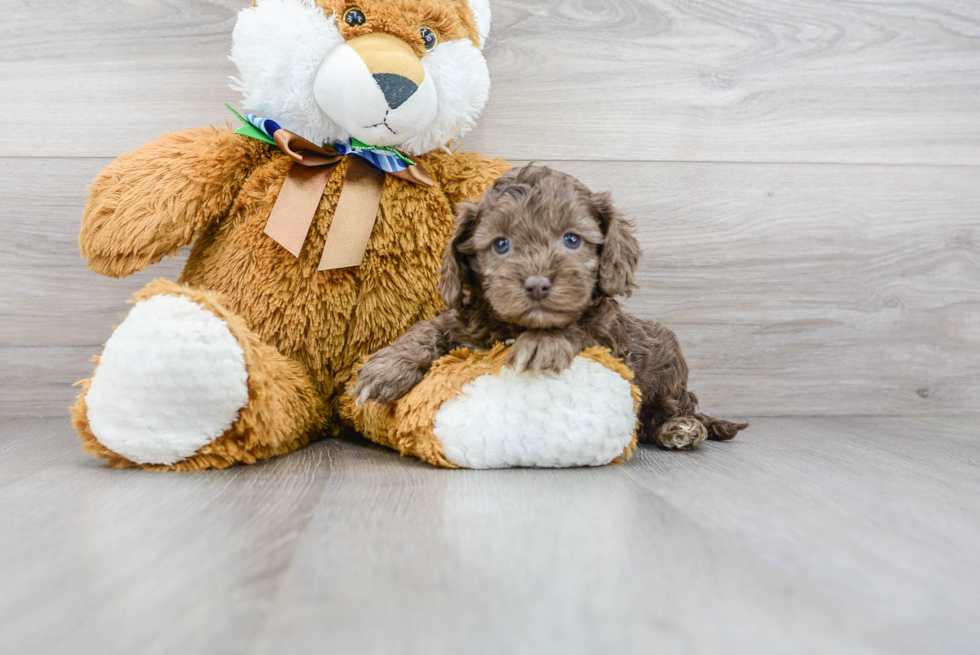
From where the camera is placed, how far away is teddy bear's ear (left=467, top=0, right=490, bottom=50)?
1062 mm

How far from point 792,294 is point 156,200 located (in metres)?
1.12

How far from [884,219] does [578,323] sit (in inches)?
32.5

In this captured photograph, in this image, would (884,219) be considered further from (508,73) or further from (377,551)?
(377,551)

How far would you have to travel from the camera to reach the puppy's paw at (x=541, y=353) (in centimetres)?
83

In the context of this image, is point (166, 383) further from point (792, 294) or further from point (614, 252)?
point (792, 294)

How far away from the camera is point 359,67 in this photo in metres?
0.92

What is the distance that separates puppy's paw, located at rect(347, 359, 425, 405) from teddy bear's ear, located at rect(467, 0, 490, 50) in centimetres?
54

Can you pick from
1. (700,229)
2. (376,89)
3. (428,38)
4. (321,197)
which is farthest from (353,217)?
(700,229)

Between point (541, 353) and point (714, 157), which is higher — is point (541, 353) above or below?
below

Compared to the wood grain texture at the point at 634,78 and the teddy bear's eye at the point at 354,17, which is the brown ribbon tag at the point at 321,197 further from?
the wood grain texture at the point at 634,78

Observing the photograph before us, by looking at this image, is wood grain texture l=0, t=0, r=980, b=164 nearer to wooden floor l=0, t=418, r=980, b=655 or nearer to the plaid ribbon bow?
the plaid ribbon bow

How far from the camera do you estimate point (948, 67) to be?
135 cm

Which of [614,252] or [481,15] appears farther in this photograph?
[481,15]

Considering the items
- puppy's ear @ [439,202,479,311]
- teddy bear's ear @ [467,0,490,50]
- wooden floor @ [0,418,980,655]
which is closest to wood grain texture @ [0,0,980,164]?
teddy bear's ear @ [467,0,490,50]
